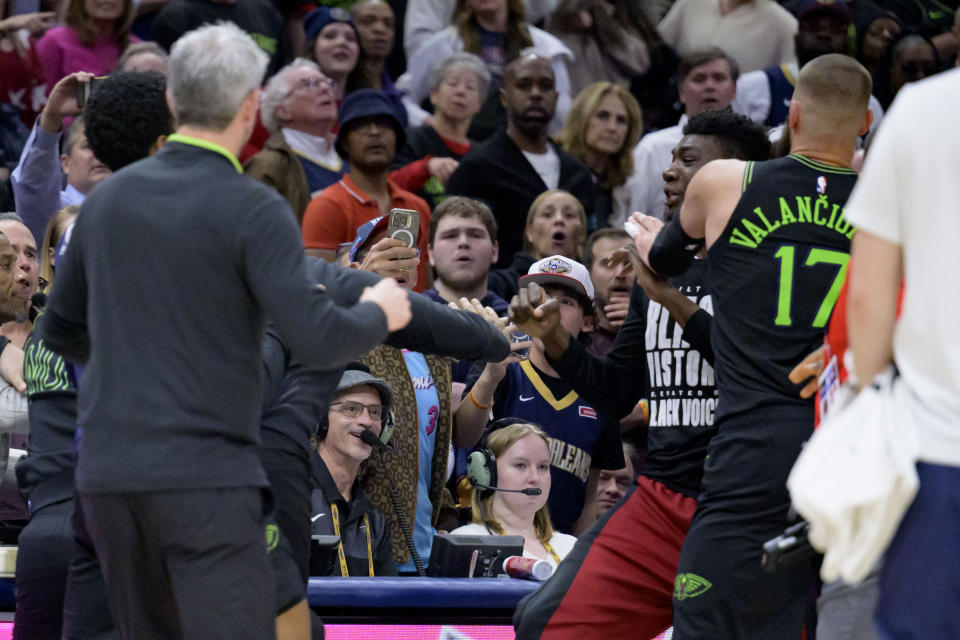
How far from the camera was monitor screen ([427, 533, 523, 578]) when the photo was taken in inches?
201

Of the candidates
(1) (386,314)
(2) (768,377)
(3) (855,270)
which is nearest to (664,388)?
(2) (768,377)

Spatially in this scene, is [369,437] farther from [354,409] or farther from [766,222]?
[766,222]

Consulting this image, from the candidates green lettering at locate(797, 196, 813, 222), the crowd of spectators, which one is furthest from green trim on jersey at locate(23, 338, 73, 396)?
green lettering at locate(797, 196, 813, 222)

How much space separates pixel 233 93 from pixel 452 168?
5048 millimetres

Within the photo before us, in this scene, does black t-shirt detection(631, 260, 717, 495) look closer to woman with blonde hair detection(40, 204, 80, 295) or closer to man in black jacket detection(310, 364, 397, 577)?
man in black jacket detection(310, 364, 397, 577)

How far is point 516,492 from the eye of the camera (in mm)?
5691

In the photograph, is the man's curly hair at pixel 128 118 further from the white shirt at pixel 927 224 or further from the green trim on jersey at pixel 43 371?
the white shirt at pixel 927 224

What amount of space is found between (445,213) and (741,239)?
10.4 feet

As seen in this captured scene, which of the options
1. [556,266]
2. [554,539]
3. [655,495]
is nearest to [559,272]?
[556,266]

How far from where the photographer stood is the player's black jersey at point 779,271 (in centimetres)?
389

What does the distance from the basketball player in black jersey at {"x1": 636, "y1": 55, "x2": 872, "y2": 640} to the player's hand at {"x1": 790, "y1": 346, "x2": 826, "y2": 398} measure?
19 centimetres

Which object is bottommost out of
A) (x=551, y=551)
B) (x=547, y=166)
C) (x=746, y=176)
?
(x=551, y=551)

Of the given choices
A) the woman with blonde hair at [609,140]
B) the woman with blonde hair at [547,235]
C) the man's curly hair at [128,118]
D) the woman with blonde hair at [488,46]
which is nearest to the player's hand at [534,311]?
the man's curly hair at [128,118]

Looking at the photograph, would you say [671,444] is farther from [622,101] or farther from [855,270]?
[622,101]
